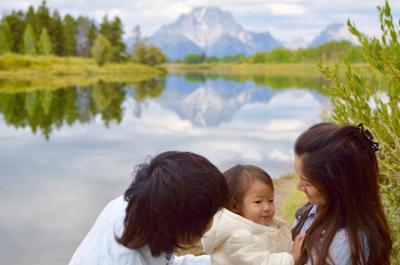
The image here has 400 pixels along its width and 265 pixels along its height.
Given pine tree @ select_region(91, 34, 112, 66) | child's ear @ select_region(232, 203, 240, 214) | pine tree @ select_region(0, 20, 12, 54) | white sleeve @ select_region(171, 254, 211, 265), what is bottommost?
white sleeve @ select_region(171, 254, 211, 265)

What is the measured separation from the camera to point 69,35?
55.8m

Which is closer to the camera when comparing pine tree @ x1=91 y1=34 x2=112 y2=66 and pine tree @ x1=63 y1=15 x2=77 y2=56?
pine tree @ x1=91 y1=34 x2=112 y2=66

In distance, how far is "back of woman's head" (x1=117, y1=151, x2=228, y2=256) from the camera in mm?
2041

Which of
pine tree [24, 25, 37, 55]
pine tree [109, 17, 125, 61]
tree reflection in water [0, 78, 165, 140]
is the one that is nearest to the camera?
tree reflection in water [0, 78, 165, 140]

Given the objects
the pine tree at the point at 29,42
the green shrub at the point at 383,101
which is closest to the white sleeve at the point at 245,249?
the green shrub at the point at 383,101

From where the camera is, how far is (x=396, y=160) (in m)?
3.52

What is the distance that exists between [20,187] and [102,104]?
15.1m

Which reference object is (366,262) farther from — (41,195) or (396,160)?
(41,195)

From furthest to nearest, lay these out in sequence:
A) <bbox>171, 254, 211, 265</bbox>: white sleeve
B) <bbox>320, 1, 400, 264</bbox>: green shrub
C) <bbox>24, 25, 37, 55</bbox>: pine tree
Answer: <bbox>24, 25, 37, 55</bbox>: pine tree
<bbox>320, 1, 400, 264</bbox>: green shrub
<bbox>171, 254, 211, 265</bbox>: white sleeve

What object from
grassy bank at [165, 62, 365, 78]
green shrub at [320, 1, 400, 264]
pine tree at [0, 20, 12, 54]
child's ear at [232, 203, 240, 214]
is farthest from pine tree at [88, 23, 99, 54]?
child's ear at [232, 203, 240, 214]

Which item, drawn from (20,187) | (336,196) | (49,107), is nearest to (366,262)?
(336,196)

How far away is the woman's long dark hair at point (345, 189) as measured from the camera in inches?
85.0

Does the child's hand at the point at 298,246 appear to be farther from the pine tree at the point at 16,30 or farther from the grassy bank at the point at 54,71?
the pine tree at the point at 16,30

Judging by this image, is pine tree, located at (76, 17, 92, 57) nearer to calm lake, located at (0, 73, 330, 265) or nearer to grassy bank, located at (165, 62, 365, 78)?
grassy bank, located at (165, 62, 365, 78)
